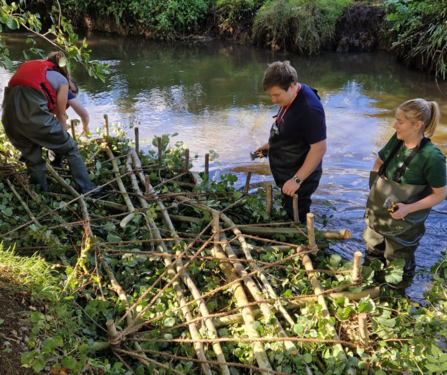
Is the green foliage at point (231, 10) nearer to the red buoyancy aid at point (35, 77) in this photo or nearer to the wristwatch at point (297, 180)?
the red buoyancy aid at point (35, 77)

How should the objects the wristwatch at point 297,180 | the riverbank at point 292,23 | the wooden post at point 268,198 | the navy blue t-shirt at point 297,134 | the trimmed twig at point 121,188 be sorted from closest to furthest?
the navy blue t-shirt at point 297,134 → the wristwatch at point 297,180 → the trimmed twig at point 121,188 → the wooden post at point 268,198 → the riverbank at point 292,23

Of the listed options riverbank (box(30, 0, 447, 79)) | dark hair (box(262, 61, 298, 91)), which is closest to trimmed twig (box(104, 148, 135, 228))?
dark hair (box(262, 61, 298, 91))

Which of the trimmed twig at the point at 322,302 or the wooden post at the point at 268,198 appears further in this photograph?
the wooden post at the point at 268,198

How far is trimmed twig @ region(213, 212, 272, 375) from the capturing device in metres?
2.27

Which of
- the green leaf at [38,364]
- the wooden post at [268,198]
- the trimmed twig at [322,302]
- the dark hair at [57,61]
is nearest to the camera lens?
the green leaf at [38,364]

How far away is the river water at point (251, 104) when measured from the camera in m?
5.07

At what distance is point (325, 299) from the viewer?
2707 millimetres

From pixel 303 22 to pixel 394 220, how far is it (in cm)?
983

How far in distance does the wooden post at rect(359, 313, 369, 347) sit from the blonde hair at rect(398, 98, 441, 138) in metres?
1.23

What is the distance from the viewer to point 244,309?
8.42 ft

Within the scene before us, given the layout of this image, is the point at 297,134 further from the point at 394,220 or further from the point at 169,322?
the point at 169,322

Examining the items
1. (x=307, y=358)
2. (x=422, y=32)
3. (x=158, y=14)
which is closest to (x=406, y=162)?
(x=307, y=358)

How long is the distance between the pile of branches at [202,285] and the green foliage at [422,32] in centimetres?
707

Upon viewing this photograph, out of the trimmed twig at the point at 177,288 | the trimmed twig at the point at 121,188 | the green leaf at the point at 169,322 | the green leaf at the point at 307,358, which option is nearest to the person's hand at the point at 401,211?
the green leaf at the point at 307,358
